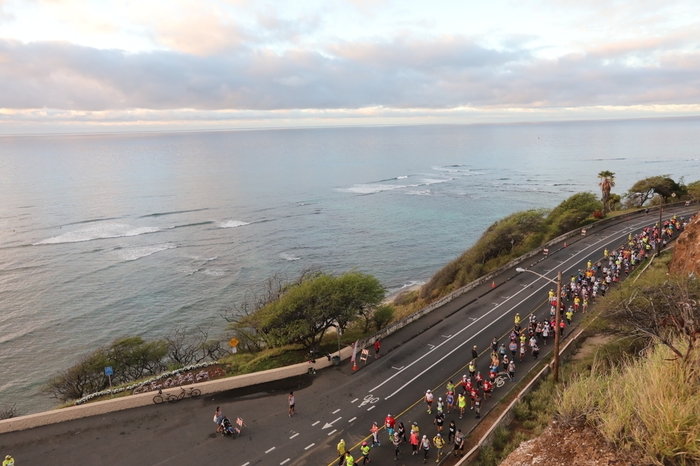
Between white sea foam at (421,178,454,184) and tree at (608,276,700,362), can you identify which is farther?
white sea foam at (421,178,454,184)

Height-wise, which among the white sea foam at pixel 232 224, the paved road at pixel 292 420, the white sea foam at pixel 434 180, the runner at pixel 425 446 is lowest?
the paved road at pixel 292 420

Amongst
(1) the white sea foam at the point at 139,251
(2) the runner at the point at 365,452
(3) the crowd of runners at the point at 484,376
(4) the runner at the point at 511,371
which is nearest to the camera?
(2) the runner at the point at 365,452

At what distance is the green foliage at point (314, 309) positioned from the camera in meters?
26.2

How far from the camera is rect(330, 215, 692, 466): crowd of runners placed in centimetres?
1705

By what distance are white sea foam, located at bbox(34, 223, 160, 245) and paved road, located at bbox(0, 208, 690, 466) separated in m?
54.4

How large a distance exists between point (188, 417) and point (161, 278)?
112 ft

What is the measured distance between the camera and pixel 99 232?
69.4 metres

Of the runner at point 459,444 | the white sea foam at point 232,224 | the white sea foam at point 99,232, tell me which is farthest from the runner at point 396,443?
the white sea foam at point 99,232

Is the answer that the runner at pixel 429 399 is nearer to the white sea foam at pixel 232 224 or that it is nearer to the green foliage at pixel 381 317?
the green foliage at pixel 381 317

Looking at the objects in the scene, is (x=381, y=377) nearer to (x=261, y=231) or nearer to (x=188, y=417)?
(x=188, y=417)

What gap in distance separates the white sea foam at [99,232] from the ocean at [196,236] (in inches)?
12.7


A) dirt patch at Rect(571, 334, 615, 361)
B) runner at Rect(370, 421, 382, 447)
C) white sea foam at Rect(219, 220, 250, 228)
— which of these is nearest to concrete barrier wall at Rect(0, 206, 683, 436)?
dirt patch at Rect(571, 334, 615, 361)

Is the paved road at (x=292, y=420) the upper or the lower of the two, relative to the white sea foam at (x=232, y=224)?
lower

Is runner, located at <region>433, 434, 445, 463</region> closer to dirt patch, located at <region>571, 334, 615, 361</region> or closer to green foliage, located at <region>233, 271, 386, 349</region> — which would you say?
dirt patch, located at <region>571, 334, 615, 361</region>
